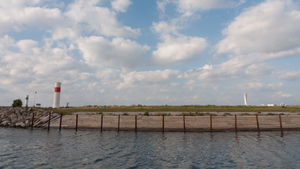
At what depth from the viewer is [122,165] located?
1488 centimetres

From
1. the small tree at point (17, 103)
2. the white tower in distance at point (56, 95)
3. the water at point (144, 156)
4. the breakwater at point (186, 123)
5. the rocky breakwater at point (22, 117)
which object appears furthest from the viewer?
the small tree at point (17, 103)

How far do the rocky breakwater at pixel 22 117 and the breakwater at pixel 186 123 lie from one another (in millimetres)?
4406

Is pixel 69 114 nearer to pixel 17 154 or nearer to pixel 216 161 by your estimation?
pixel 17 154

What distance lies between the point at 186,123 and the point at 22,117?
41.5 metres

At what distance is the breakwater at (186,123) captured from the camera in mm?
34375

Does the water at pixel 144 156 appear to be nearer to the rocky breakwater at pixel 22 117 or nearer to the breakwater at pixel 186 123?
the breakwater at pixel 186 123

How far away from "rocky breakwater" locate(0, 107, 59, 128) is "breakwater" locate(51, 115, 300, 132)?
173 inches

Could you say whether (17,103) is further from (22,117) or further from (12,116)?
(22,117)

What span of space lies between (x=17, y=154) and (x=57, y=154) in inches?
167

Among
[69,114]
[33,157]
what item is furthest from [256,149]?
A: [69,114]

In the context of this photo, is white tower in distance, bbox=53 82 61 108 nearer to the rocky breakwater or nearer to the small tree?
the rocky breakwater

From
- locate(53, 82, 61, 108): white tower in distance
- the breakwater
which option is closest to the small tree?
locate(53, 82, 61, 108): white tower in distance

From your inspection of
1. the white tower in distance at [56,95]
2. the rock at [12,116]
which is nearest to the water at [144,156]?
the rock at [12,116]

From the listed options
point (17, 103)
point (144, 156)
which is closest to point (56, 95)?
point (17, 103)
